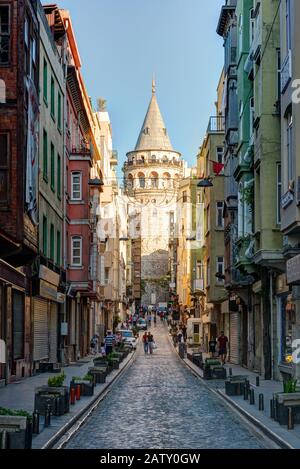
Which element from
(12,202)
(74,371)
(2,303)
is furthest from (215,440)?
(74,371)

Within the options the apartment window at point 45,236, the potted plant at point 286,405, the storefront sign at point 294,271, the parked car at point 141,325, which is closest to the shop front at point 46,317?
the apartment window at point 45,236

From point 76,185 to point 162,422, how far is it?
110ft

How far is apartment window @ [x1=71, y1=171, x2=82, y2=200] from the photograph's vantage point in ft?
167

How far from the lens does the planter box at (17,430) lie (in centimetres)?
1330

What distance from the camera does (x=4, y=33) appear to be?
28.3 metres

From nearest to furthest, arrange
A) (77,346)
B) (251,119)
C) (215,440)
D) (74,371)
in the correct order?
(215,440) → (251,119) → (74,371) → (77,346)

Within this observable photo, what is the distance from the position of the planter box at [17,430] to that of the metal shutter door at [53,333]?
28073 mm

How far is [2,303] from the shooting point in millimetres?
29453

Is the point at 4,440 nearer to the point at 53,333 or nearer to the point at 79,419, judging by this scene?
the point at 79,419

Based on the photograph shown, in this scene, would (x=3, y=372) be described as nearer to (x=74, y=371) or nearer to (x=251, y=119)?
(x=74, y=371)

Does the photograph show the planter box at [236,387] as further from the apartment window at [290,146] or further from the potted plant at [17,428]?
the potted plant at [17,428]

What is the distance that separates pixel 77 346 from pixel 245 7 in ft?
77.7

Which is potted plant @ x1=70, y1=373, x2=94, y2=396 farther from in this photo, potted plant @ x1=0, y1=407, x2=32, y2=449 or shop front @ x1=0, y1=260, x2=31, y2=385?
potted plant @ x1=0, y1=407, x2=32, y2=449

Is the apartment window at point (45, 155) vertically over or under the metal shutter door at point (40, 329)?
over
